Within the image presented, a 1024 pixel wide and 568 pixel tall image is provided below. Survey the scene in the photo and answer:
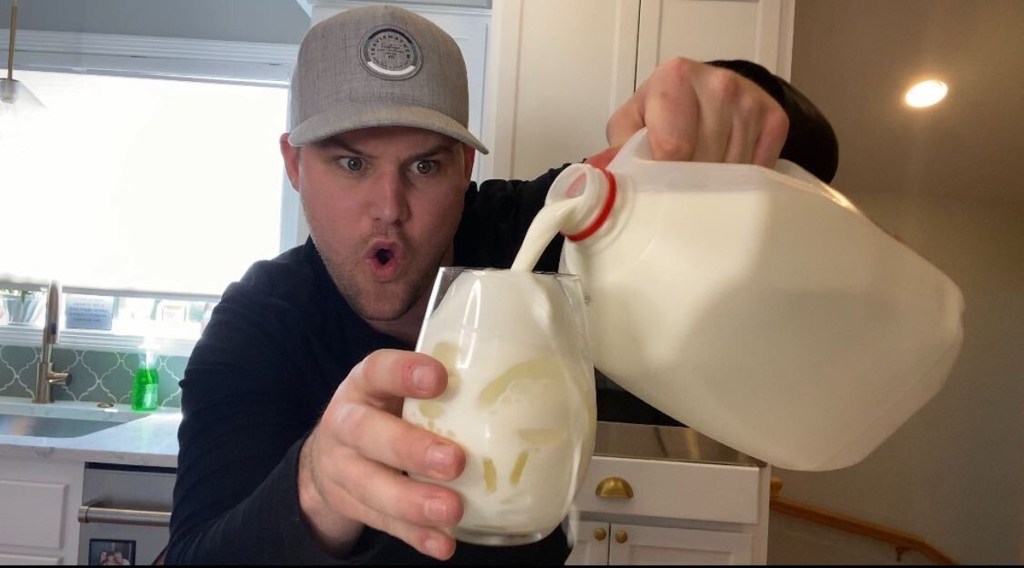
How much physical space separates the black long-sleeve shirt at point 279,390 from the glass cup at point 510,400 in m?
0.06

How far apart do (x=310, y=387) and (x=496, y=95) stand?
30.6 inches

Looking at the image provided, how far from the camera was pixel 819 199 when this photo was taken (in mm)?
359

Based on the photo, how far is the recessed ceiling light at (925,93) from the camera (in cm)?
111

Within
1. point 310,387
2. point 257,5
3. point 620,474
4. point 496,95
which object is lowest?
point 620,474

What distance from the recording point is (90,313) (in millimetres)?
1851

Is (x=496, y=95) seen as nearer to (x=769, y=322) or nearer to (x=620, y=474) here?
(x=620, y=474)

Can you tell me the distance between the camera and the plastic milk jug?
0.35 metres

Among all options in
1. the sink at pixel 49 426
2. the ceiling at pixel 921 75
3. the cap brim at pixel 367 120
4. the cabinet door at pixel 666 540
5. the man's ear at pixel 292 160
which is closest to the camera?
the cap brim at pixel 367 120

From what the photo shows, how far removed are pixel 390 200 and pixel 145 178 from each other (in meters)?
1.43

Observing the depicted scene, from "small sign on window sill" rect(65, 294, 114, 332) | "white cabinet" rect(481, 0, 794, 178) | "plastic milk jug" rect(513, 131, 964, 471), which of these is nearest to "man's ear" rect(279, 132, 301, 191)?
"white cabinet" rect(481, 0, 794, 178)

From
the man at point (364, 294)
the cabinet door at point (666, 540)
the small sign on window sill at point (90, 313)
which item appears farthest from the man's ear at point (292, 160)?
the small sign on window sill at point (90, 313)

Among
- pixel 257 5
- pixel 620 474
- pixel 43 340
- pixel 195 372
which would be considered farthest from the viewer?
pixel 257 5

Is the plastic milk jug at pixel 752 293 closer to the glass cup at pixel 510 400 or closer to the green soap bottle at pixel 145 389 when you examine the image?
the glass cup at pixel 510 400

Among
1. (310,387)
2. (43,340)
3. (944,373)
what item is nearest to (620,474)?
(310,387)
